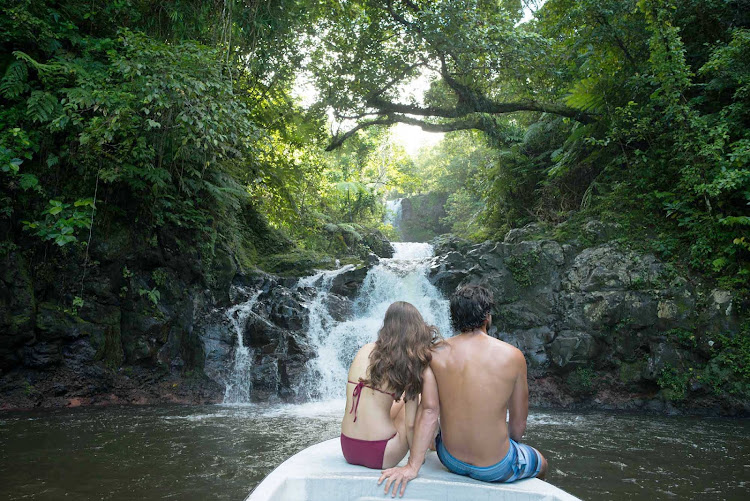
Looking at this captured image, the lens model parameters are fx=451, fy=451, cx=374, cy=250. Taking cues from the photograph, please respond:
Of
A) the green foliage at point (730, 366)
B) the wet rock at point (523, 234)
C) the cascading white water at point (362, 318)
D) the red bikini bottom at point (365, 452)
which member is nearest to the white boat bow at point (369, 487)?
the red bikini bottom at point (365, 452)

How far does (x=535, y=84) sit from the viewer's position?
Answer: 11492 millimetres

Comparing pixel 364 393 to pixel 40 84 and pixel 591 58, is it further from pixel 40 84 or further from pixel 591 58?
pixel 591 58

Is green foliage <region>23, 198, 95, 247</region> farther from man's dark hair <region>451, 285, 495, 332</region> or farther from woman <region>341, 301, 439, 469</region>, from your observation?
man's dark hair <region>451, 285, 495, 332</region>

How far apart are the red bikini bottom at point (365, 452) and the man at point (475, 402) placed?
361 millimetres

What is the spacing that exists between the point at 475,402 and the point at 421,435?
363 mm

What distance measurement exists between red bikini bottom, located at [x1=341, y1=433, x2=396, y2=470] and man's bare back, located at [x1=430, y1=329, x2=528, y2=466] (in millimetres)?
430

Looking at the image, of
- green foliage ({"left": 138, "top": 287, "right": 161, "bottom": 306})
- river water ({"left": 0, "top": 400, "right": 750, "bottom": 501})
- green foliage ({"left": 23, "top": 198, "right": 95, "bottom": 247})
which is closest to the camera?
river water ({"left": 0, "top": 400, "right": 750, "bottom": 501})

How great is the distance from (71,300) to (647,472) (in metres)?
9.37

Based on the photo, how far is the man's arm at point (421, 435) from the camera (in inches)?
89.3

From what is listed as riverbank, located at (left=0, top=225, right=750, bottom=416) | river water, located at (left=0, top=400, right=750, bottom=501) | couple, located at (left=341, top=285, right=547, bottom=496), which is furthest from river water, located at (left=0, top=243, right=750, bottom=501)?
couple, located at (left=341, top=285, right=547, bottom=496)

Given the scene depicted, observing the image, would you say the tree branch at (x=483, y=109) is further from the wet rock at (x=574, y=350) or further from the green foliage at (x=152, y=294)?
the green foliage at (x=152, y=294)

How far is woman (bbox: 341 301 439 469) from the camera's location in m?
2.81

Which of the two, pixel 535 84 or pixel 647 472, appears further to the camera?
pixel 535 84

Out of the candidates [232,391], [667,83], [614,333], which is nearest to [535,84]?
[667,83]
